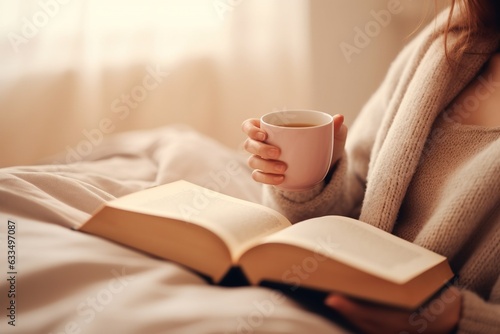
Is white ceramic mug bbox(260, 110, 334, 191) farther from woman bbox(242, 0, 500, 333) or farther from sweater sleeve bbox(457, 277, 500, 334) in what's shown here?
sweater sleeve bbox(457, 277, 500, 334)

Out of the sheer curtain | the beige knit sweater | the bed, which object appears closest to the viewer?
the bed

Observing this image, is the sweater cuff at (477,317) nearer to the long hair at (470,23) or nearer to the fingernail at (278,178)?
the fingernail at (278,178)

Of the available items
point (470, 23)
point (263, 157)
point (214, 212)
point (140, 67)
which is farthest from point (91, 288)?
point (140, 67)

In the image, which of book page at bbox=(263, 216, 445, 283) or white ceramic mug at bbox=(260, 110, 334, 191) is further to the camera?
white ceramic mug at bbox=(260, 110, 334, 191)

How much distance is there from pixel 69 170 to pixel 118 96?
0.72 meters

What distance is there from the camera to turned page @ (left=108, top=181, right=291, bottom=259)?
587 mm

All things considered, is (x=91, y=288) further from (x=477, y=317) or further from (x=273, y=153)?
(x=477, y=317)

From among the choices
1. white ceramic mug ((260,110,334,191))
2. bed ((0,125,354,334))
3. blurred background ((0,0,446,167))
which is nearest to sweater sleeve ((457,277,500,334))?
bed ((0,125,354,334))

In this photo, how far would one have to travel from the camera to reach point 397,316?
1.75 ft

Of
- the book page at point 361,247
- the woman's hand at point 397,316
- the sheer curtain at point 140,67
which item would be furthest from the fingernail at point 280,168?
the sheer curtain at point 140,67

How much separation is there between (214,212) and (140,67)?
1.06 metres

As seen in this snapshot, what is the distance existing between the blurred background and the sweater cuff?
1.08 meters

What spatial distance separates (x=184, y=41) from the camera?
157 cm

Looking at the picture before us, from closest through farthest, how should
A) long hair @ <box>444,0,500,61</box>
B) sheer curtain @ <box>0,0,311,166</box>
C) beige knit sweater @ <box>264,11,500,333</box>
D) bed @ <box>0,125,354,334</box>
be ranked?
bed @ <box>0,125,354,334</box> → beige knit sweater @ <box>264,11,500,333</box> → long hair @ <box>444,0,500,61</box> → sheer curtain @ <box>0,0,311,166</box>
